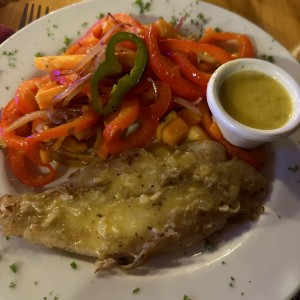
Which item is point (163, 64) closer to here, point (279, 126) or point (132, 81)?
point (132, 81)

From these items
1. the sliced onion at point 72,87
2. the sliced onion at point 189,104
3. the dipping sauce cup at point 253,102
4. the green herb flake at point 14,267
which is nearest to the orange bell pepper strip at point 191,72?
the sliced onion at point 189,104

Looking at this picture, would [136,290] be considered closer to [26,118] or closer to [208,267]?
[208,267]

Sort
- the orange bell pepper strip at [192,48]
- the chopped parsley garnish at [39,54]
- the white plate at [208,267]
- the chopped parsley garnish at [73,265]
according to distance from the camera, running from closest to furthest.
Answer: the white plate at [208,267] < the chopped parsley garnish at [73,265] < the orange bell pepper strip at [192,48] < the chopped parsley garnish at [39,54]

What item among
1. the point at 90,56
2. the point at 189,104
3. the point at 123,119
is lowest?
the point at 123,119

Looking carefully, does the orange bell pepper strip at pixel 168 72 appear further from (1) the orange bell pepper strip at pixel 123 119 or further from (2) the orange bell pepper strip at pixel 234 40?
(2) the orange bell pepper strip at pixel 234 40

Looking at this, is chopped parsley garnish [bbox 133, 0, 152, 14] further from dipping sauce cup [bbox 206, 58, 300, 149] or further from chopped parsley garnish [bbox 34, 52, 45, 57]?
dipping sauce cup [bbox 206, 58, 300, 149]

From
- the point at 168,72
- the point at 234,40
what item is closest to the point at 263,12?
the point at 234,40
